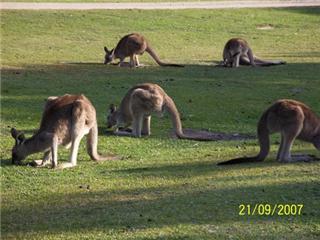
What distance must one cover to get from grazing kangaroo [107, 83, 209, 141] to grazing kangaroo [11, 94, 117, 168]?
2.62 m

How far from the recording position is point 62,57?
23406 mm

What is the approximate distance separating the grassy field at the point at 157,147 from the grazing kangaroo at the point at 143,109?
0.29 meters

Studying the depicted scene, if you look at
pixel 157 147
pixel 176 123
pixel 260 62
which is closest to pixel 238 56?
pixel 260 62

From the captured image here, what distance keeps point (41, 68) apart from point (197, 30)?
460 inches

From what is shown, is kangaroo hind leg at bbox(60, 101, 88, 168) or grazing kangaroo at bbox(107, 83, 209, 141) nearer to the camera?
kangaroo hind leg at bbox(60, 101, 88, 168)

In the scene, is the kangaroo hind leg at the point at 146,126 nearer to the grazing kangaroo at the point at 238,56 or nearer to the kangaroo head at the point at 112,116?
the kangaroo head at the point at 112,116

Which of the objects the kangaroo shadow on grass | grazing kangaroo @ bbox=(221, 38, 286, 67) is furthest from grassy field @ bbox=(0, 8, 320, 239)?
grazing kangaroo @ bbox=(221, 38, 286, 67)

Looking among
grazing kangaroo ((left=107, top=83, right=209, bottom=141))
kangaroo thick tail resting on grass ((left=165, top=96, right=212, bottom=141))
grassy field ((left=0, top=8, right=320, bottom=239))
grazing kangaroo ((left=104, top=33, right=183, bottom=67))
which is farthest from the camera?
grazing kangaroo ((left=104, top=33, right=183, bottom=67))

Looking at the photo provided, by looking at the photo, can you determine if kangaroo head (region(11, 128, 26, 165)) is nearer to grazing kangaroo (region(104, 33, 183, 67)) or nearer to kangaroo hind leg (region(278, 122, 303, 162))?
kangaroo hind leg (region(278, 122, 303, 162))

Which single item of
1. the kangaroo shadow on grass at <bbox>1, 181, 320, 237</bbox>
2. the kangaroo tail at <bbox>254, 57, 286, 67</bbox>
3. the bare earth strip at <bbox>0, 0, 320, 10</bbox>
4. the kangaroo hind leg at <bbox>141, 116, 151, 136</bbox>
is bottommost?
the kangaroo tail at <bbox>254, 57, 286, 67</bbox>

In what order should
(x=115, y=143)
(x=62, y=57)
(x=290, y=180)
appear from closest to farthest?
1. (x=290, y=180)
2. (x=115, y=143)
3. (x=62, y=57)

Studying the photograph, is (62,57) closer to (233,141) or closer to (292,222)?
(233,141)

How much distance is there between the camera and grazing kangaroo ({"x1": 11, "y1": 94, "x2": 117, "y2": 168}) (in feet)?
34.0

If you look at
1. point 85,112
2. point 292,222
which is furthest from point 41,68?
point 292,222
